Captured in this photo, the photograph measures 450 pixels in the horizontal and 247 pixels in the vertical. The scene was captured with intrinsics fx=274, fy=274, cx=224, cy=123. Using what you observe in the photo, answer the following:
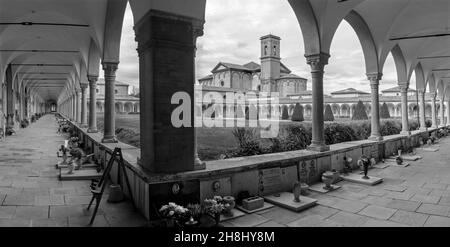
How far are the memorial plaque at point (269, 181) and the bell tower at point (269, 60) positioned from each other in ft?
192

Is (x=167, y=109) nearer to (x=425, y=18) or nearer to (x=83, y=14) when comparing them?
(x=83, y=14)

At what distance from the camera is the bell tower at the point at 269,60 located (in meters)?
63.0

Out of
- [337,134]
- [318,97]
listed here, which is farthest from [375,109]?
[318,97]

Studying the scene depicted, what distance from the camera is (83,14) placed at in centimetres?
937

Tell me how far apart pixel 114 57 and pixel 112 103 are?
1574 mm

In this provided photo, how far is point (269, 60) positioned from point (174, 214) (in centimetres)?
6199

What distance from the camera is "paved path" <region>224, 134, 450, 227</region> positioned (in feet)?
14.9

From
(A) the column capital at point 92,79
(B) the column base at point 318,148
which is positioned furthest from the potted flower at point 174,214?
(A) the column capital at point 92,79

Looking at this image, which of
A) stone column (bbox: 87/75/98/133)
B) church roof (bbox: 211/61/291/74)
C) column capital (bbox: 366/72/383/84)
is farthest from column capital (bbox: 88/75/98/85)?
church roof (bbox: 211/61/291/74)

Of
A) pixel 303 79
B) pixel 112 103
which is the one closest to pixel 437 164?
pixel 112 103

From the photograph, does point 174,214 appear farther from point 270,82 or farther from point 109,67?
point 270,82

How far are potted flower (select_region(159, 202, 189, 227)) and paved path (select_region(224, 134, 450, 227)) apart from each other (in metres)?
0.86

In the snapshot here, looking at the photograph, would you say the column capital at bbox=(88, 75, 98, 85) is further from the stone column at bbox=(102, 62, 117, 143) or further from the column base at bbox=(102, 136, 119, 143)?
the column base at bbox=(102, 136, 119, 143)

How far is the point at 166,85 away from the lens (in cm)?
454
